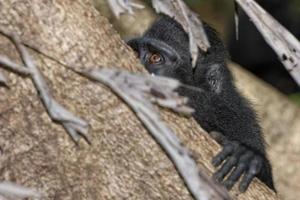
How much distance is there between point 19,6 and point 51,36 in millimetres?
142

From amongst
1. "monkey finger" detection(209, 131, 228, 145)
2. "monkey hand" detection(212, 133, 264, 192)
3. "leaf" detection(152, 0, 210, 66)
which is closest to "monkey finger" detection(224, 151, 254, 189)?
"monkey hand" detection(212, 133, 264, 192)

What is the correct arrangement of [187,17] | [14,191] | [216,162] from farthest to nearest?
[216,162]
[187,17]
[14,191]

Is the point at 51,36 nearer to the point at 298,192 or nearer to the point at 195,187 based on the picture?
the point at 195,187

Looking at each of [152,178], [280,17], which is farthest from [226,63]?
[280,17]

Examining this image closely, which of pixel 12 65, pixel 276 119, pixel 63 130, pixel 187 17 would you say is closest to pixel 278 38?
pixel 187 17

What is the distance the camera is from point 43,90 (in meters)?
2.63

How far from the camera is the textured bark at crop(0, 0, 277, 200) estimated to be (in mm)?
2734

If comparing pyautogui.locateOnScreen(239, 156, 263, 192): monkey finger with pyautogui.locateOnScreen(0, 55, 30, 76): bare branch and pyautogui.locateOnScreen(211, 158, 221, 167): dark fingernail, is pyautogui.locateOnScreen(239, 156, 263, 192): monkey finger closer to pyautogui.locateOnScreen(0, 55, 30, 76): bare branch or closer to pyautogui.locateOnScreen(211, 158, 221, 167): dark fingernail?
pyautogui.locateOnScreen(211, 158, 221, 167): dark fingernail

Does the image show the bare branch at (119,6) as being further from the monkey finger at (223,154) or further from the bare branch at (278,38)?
the monkey finger at (223,154)

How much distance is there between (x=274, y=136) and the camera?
233 inches

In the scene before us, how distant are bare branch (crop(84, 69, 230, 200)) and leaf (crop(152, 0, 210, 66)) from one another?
0.36m

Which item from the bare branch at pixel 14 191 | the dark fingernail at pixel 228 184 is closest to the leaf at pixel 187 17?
the dark fingernail at pixel 228 184

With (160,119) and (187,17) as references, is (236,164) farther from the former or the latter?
(160,119)

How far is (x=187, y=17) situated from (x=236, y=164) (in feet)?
2.16
